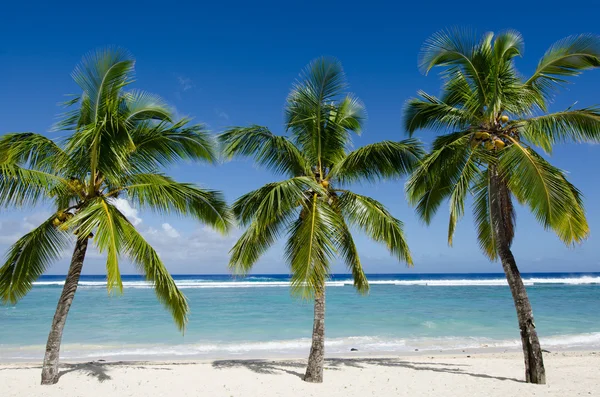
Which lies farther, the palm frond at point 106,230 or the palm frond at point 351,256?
the palm frond at point 351,256

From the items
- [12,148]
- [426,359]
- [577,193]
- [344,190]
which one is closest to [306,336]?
[426,359]

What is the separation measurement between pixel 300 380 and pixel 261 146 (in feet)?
15.6

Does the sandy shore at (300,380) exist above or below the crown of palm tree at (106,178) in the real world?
A: below

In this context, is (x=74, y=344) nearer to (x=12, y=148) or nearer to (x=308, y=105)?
(x=12, y=148)

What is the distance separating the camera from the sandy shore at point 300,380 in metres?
7.66

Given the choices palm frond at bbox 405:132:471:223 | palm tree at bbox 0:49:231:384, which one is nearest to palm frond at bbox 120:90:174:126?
palm tree at bbox 0:49:231:384

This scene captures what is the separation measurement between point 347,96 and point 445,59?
221cm

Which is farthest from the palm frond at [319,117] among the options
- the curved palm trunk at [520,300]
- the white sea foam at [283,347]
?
the white sea foam at [283,347]

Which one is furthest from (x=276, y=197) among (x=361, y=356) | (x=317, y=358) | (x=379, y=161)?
(x=361, y=356)

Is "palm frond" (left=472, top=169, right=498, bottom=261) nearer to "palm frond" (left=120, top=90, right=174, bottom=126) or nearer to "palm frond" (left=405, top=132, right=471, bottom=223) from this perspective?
"palm frond" (left=405, top=132, right=471, bottom=223)

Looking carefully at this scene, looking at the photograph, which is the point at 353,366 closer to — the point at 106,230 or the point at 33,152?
the point at 106,230

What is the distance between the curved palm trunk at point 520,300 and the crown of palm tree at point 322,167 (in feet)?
5.77

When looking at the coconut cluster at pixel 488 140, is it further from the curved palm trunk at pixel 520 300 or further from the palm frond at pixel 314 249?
the palm frond at pixel 314 249

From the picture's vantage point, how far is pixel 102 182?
8062mm
